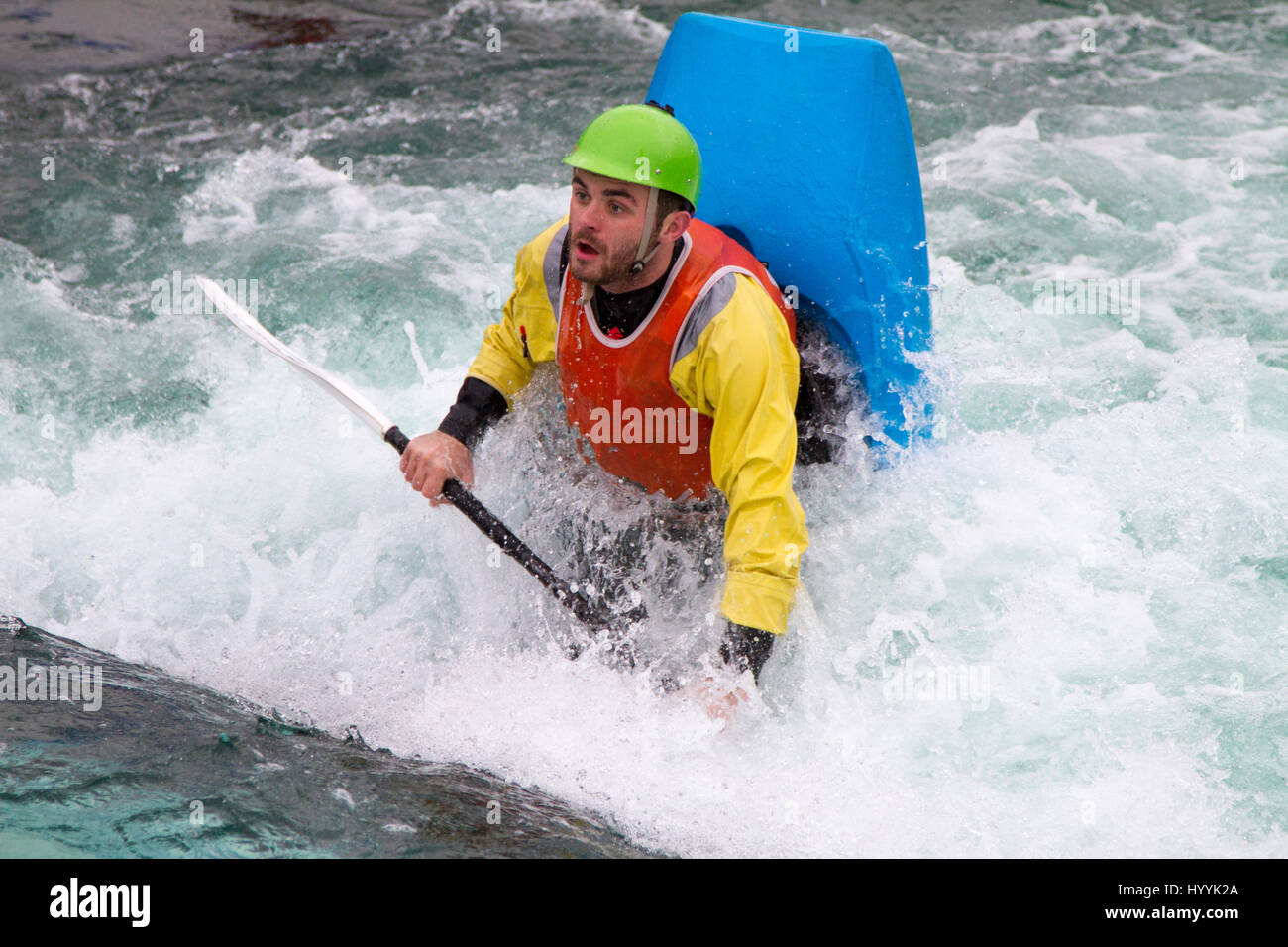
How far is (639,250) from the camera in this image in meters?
2.56

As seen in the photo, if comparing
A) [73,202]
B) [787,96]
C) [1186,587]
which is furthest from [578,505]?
[73,202]

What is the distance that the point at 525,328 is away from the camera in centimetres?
299

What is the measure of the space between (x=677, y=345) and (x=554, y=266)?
0.39 m

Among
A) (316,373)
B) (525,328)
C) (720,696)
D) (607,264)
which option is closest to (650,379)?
(607,264)

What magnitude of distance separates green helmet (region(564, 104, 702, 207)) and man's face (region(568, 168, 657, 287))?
0.03 meters

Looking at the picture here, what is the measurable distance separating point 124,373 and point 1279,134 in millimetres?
5323

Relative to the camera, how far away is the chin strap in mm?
2531

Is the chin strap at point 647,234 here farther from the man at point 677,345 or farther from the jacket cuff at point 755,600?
the jacket cuff at point 755,600

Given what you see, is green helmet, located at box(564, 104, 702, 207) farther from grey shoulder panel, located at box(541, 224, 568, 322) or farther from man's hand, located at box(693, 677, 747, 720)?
man's hand, located at box(693, 677, 747, 720)

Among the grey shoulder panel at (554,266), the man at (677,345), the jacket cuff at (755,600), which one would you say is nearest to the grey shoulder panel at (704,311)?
the man at (677,345)

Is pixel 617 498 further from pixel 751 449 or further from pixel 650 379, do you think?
pixel 751 449

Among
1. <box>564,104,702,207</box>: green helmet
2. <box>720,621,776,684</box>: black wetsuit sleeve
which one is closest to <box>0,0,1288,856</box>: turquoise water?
<box>720,621,776,684</box>: black wetsuit sleeve

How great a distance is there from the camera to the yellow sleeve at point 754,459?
2531 millimetres

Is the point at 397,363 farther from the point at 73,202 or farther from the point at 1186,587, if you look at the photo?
the point at 1186,587
